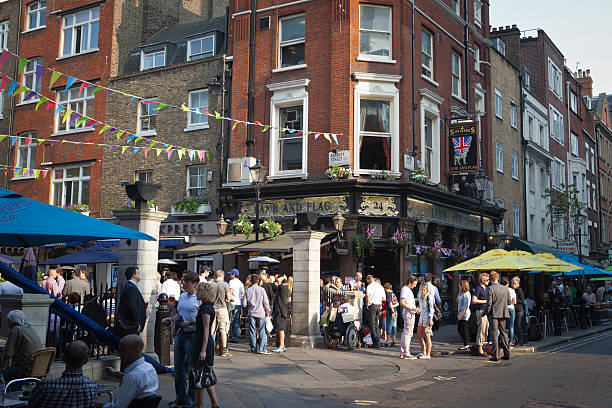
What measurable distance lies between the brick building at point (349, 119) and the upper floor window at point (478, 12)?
18.5 ft

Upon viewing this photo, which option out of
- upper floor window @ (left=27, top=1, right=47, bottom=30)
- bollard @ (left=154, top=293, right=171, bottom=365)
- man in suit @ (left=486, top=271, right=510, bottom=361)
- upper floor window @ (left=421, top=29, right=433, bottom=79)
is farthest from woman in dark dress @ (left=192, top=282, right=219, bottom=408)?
upper floor window @ (left=27, top=1, right=47, bottom=30)

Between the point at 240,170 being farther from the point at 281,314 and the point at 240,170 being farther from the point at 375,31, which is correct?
the point at 281,314

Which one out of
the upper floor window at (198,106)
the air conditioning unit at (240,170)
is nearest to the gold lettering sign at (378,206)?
the air conditioning unit at (240,170)

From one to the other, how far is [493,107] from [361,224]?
12480 mm

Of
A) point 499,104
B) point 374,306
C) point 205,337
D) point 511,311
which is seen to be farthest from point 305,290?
point 499,104

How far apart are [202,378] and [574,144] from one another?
41.5 m

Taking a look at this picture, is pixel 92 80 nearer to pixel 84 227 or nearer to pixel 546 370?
pixel 84 227

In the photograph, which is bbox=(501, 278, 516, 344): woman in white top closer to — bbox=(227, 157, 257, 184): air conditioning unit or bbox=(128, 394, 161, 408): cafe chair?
bbox=(227, 157, 257, 184): air conditioning unit

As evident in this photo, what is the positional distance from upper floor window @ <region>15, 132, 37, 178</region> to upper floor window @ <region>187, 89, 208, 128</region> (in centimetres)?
916

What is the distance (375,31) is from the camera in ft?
68.7

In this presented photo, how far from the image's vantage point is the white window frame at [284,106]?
2084cm

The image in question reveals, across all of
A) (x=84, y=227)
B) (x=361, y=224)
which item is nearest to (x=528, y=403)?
(x=84, y=227)

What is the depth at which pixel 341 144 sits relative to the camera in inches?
792

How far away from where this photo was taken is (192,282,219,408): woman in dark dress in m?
7.42
